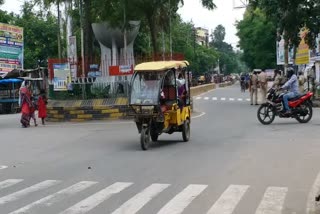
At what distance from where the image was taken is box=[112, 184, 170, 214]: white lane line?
7051mm

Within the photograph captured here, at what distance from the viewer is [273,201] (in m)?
7.45

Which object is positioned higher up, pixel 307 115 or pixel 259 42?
pixel 259 42

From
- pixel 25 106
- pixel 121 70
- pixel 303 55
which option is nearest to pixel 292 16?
pixel 121 70

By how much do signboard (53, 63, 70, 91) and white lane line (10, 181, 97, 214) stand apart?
45.6ft

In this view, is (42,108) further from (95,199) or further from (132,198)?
(132,198)

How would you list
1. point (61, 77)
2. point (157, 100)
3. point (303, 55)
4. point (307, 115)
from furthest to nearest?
point (303, 55) < point (61, 77) < point (307, 115) < point (157, 100)

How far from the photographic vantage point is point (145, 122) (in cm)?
1330

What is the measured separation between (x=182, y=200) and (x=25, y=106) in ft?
47.0

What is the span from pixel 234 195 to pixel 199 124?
36.3 ft

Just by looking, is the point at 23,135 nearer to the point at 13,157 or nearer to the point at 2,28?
the point at 13,157

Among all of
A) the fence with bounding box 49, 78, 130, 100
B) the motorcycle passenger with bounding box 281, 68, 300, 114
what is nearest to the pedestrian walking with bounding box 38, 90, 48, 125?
the fence with bounding box 49, 78, 130, 100

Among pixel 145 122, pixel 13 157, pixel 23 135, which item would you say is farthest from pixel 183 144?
pixel 23 135

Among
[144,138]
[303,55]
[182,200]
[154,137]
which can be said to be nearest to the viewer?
[182,200]

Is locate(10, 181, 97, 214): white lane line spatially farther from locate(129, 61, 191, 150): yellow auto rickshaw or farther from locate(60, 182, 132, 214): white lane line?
locate(129, 61, 191, 150): yellow auto rickshaw
